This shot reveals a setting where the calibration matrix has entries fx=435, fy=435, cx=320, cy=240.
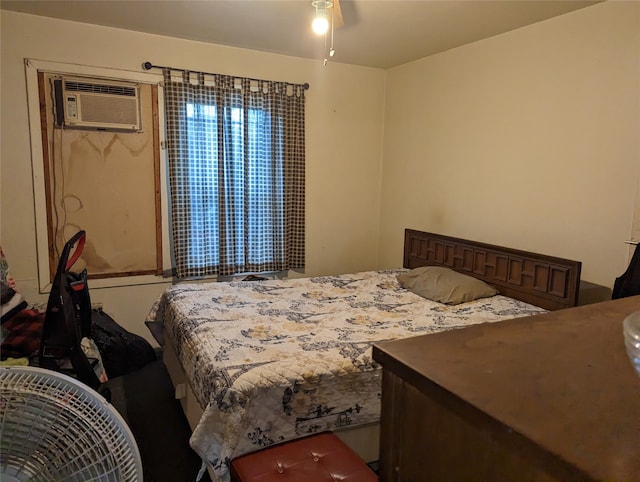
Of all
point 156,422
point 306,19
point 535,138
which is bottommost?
point 156,422

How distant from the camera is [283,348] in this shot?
2020 mm

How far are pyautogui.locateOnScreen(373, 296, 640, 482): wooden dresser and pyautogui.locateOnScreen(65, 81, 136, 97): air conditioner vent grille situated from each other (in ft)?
10.9

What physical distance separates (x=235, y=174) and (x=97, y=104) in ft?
3.70

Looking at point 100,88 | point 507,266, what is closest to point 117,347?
point 100,88

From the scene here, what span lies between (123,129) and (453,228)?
8.89ft

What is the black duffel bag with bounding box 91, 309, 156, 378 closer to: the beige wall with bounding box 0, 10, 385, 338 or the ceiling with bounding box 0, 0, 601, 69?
the beige wall with bounding box 0, 10, 385, 338

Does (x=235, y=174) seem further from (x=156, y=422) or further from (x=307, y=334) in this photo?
(x=156, y=422)

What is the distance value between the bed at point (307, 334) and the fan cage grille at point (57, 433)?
2.37 ft

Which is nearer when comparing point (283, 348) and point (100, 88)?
point (283, 348)

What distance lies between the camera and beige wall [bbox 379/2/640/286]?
2.46 meters

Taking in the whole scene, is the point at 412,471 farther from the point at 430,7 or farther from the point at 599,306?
the point at 430,7

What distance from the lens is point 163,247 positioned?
3.56 meters

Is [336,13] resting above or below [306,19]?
Result: below

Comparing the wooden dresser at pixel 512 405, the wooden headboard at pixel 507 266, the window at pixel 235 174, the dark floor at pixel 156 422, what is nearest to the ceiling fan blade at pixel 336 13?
the window at pixel 235 174
